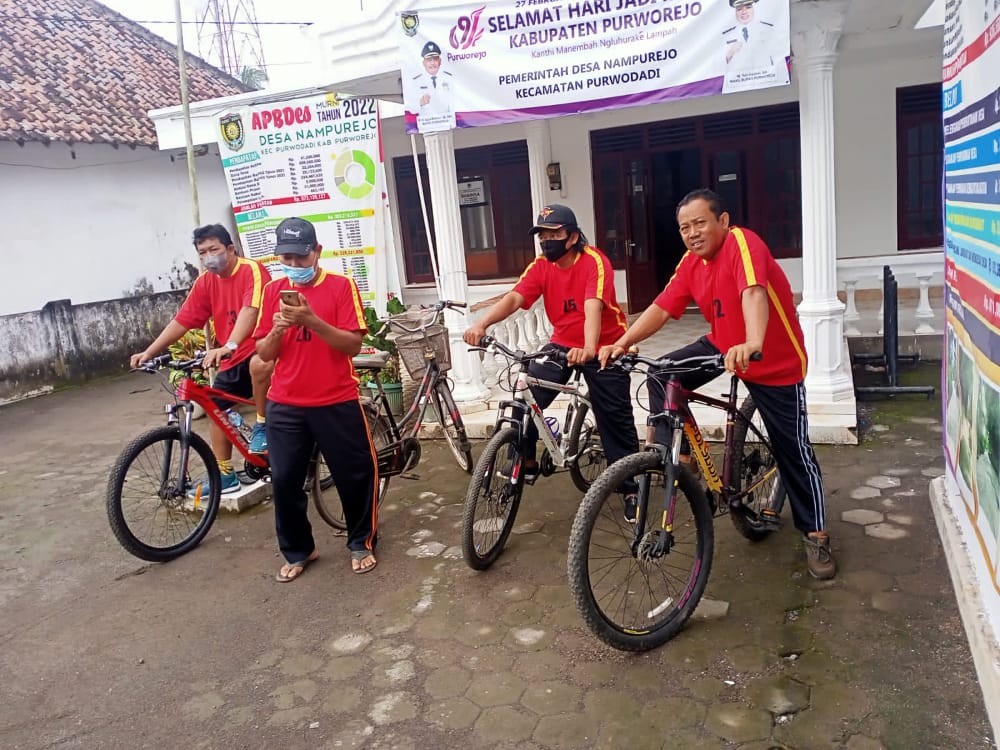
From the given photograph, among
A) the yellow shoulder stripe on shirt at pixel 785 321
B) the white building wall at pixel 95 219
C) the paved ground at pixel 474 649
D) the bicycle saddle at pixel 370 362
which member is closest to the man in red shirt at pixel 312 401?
the paved ground at pixel 474 649

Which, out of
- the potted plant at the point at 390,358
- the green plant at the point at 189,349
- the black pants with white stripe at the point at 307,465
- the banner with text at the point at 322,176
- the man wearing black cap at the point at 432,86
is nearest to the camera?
the black pants with white stripe at the point at 307,465

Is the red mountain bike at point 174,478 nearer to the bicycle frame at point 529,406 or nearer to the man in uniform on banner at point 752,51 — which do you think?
the bicycle frame at point 529,406

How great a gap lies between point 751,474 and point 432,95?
140 inches

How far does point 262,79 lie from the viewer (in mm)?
19797

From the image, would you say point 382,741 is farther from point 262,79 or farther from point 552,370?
point 262,79

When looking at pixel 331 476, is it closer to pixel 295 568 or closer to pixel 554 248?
pixel 295 568

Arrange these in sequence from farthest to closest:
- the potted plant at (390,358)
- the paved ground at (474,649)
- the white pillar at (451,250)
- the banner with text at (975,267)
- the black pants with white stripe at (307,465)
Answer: the potted plant at (390,358) → the white pillar at (451,250) → the black pants with white stripe at (307,465) → the paved ground at (474,649) → the banner with text at (975,267)

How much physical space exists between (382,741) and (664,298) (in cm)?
214

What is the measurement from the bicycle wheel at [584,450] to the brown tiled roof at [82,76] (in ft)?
31.0

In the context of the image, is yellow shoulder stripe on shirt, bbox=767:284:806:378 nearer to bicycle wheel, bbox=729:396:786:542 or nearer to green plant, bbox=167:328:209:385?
bicycle wheel, bbox=729:396:786:542

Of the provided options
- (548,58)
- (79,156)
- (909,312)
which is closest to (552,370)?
(548,58)

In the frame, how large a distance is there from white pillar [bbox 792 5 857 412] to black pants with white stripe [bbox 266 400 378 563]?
10.3 ft

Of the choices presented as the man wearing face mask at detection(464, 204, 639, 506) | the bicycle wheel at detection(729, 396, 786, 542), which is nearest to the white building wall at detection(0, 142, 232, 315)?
the man wearing face mask at detection(464, 204, 639, 506)

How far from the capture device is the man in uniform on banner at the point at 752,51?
4.63m
